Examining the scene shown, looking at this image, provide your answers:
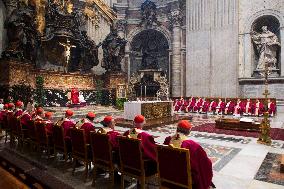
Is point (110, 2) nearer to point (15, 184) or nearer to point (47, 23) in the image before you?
point (47, 23)

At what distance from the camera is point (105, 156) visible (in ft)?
13.1

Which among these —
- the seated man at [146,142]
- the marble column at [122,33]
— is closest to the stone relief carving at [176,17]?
the marble column at [122,33]

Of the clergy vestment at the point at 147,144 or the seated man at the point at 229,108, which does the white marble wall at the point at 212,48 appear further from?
the clergy vestment at the point at 147,144

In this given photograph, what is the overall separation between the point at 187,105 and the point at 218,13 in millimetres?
7573

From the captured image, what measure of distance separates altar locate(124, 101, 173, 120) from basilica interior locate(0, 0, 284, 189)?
2.2 inches

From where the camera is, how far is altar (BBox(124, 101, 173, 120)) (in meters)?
10.3

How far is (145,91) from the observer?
16859 mm

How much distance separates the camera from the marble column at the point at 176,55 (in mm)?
21469

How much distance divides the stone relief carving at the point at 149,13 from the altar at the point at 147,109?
12.6m

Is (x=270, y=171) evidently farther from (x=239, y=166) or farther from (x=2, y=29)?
(x=2, y=29)

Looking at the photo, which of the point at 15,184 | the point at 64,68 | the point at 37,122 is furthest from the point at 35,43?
the point at 15,184

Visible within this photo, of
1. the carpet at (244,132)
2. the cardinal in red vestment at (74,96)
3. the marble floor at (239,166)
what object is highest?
the cardinal in red vestment at (74,96)

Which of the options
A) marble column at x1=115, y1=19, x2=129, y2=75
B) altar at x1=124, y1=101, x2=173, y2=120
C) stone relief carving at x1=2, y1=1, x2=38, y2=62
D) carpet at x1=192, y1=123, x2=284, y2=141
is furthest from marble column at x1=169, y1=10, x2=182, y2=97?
carpet at x1=192, y1=123, x2=284, y2=141

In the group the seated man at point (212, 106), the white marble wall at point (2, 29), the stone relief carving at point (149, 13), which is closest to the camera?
the white marble wall at point (2, 29)
